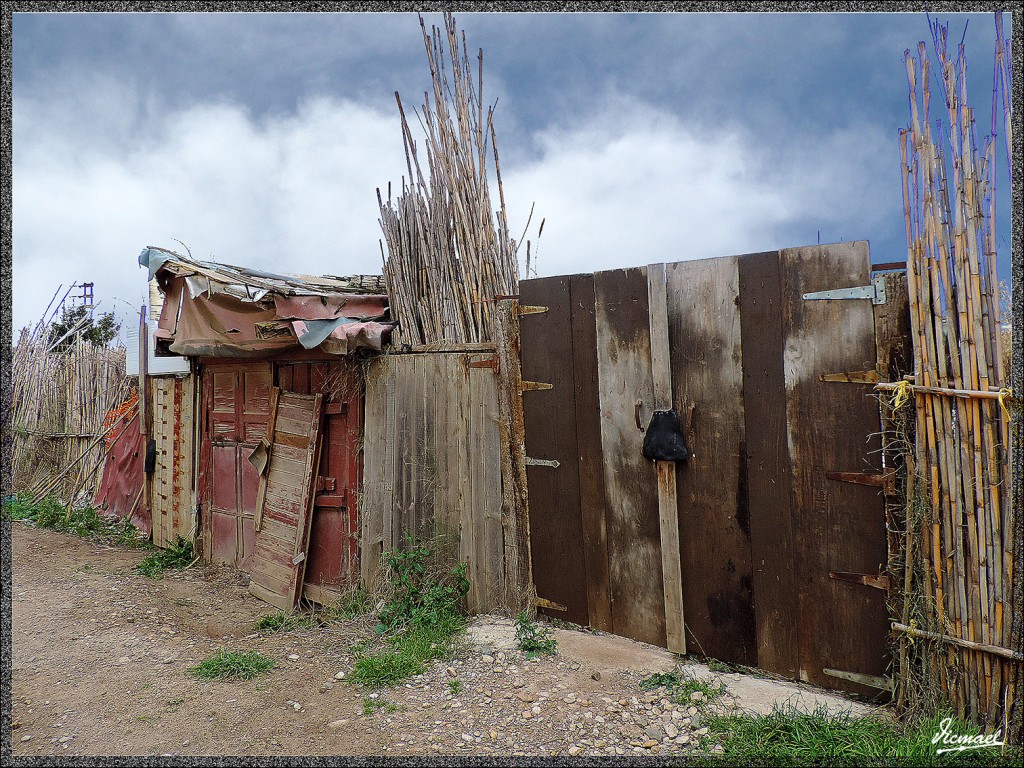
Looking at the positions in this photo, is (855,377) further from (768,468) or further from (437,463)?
(437,463)

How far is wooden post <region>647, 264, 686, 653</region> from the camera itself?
3.85 m

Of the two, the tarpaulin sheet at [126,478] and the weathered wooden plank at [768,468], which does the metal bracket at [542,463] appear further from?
the tarpaulin sheet at [126,478]

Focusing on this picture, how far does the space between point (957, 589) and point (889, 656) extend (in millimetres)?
563

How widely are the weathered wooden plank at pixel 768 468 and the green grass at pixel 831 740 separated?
1.61 feet

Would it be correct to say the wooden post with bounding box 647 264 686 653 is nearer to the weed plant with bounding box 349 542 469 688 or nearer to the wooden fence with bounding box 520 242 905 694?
the wooden fence with bounding box 520 242 905 694

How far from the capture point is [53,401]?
1098 cm

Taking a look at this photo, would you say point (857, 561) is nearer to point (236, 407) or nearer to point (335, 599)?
point (335, 599)

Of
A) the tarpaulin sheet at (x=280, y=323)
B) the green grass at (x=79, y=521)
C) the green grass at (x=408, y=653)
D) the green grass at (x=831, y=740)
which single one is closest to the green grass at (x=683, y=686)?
the green grass at (x=831, y=740)

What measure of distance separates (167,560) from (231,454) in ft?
4.70

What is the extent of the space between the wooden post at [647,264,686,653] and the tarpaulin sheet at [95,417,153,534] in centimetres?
712

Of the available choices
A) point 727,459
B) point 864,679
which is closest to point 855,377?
point 727,459

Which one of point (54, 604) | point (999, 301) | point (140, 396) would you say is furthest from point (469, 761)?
point (140, 396)

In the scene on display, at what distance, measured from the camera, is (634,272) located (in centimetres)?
396

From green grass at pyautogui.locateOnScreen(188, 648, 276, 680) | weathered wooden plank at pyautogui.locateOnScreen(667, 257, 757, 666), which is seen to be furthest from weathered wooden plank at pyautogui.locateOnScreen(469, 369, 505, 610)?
green grass at pyautogui.locateOnScreen(188, 648, 276, 680)
